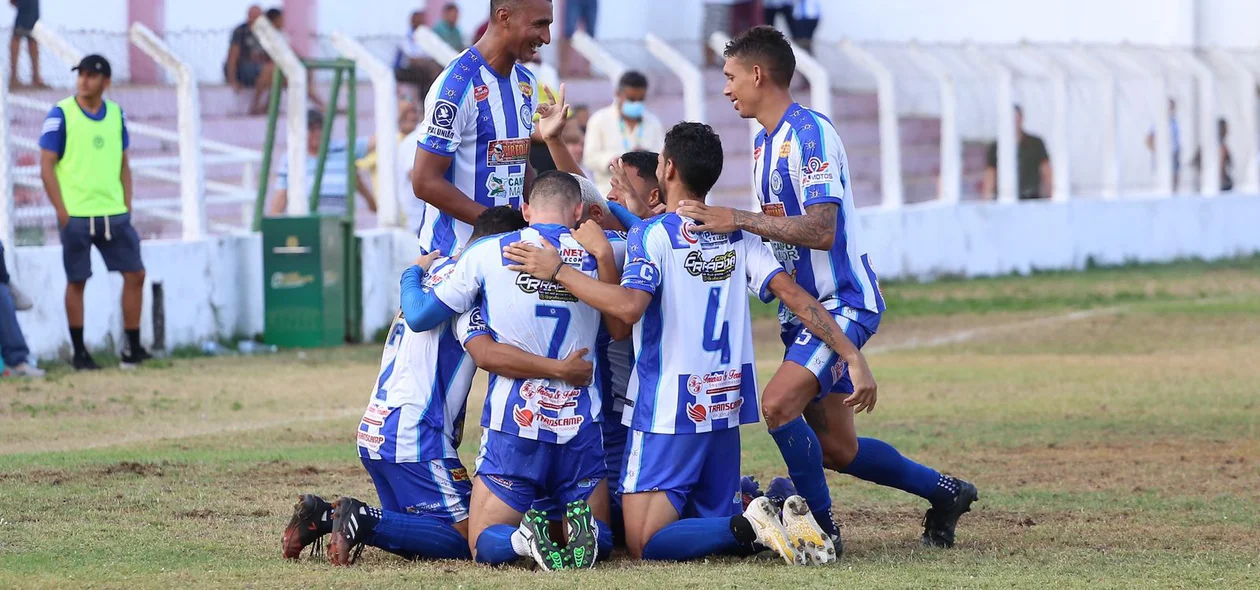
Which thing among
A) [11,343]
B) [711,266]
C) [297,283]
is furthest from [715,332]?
[297,283]

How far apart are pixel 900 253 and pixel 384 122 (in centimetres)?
746

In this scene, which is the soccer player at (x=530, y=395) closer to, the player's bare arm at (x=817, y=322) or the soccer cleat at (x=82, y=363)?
the player's bare arm at (x=817, y=322)

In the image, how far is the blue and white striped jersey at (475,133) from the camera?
687cm

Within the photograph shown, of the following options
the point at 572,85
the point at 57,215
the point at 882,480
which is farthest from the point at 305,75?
the point at 882,480

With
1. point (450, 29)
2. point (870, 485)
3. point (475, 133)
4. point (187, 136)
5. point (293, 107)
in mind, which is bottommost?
point (870, 485)

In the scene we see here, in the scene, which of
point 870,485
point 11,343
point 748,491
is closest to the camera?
point 748,491

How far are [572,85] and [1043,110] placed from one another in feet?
22.4

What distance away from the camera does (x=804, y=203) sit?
6492 mm

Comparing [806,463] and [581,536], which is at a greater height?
[806,463]

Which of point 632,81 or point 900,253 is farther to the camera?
point 900,253

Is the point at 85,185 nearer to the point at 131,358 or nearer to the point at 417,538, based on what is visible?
the point at 131,358

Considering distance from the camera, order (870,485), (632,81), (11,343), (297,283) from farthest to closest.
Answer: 1. (632,81)
2. (297,283)
3. (11,343)
4. (870,485)

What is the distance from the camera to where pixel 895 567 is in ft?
20.2

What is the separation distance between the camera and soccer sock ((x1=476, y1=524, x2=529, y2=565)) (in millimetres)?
6141
